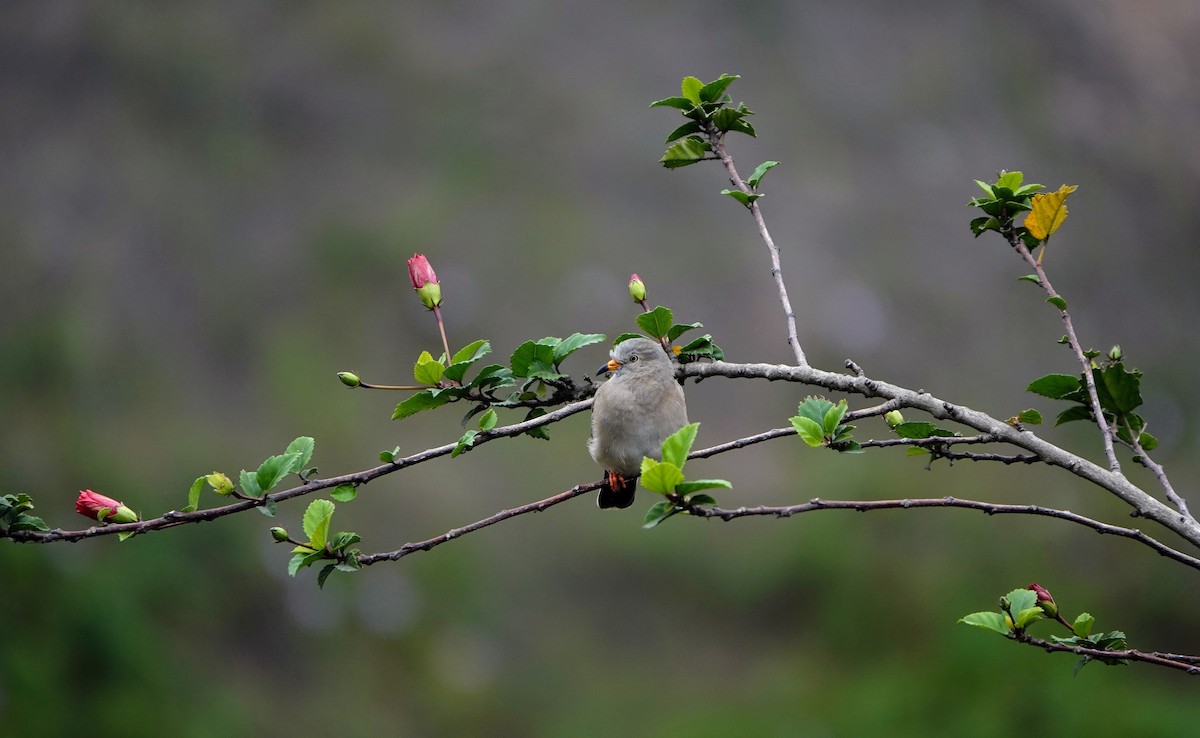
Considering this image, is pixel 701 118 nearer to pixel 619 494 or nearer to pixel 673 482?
pixel 673 482

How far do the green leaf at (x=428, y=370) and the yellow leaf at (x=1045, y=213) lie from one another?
147cm

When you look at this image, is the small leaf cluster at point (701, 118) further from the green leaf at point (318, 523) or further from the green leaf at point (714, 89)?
the green leaf at point (318, 523)

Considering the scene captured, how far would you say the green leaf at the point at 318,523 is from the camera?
234 centimetres

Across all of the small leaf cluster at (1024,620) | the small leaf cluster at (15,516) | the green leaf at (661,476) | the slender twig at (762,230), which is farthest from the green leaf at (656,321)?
the small leaf cluster at (15,516)

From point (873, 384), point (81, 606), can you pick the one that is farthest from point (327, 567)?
point (81, 606)

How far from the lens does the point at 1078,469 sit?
207 cm

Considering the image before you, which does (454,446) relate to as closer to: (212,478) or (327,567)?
(327,567)

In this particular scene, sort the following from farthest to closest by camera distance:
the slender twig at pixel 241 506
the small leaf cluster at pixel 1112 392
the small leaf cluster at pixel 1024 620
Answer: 1. the small leaf cluster at pixel 1112 392
2. the slender twig at pixel 241 506
3. the small leaf cluster at pixel 1024 620

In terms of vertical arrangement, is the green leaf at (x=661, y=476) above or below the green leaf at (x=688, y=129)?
below

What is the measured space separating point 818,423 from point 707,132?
0.92m

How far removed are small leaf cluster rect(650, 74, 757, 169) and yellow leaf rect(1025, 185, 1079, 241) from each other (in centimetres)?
72

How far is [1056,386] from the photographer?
7.72 ft

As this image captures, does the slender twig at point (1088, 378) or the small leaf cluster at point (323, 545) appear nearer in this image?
the slender twig at point (1088, 378)

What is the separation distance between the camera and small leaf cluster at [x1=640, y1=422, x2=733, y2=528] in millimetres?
1932
